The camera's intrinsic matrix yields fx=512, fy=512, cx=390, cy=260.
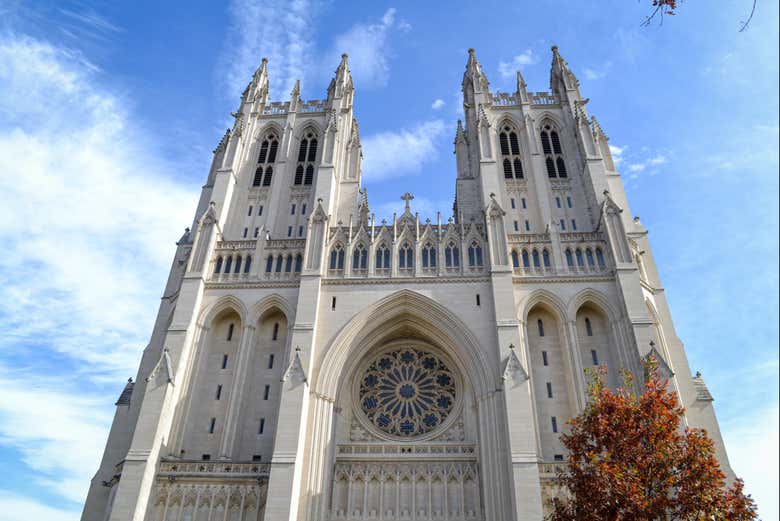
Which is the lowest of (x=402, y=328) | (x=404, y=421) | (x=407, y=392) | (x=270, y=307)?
(x=404, y=421)

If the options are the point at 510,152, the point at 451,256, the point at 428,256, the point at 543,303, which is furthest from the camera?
the point at 510,152

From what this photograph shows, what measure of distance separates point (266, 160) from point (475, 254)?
16935mm

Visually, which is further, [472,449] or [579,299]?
[579,299]

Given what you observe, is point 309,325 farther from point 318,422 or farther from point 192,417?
point 192,417

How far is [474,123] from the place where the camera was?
37438 millimetres

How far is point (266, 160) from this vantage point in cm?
3644

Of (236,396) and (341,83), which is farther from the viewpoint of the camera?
(341,83)

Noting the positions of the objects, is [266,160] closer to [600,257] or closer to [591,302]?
[600,257]

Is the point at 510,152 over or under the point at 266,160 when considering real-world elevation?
over

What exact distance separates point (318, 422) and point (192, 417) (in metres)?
6.45

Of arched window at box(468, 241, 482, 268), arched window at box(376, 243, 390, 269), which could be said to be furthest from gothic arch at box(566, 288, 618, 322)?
arched window at box(376, 243, 390, 269)

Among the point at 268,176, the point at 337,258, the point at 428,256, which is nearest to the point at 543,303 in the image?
the point at 428,256

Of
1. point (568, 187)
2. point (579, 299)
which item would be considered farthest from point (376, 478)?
point (568, 187)

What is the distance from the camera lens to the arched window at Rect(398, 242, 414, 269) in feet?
95.4
